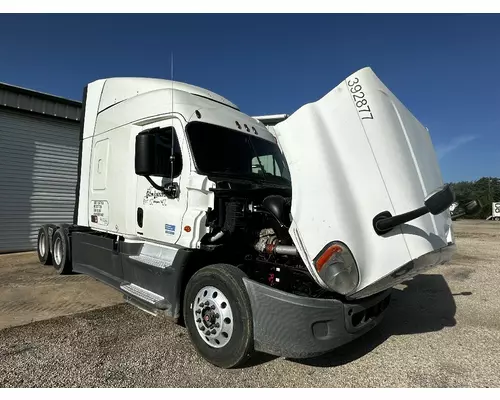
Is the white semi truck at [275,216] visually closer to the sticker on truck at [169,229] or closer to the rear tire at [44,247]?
the sticker on truck at [169,229]

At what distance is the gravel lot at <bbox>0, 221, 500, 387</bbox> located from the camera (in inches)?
122

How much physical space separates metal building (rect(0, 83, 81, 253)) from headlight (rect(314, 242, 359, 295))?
10.5 metres

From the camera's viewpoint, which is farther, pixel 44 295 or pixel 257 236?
pixel 44 295

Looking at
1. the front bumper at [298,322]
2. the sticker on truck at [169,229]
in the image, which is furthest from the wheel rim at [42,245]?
the front bumper at [298,322]

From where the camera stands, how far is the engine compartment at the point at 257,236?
3287 mm

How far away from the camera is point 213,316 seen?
334 centimetres

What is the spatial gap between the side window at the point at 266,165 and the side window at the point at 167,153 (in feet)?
3.27

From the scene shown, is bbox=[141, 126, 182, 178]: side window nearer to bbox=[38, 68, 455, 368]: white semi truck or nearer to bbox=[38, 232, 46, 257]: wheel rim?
bbox=[38, 68, 455, 368]: white semi truck

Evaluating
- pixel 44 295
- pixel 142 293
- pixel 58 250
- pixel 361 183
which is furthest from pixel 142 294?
pixel 58 250

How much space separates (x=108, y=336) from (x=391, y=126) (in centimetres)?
375

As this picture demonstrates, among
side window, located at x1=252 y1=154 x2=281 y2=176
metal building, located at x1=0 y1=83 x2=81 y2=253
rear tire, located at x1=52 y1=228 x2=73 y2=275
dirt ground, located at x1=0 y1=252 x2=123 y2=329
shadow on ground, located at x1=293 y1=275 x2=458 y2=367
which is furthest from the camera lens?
metal building, located at x1=0 y1=83 x2=81 y2=253

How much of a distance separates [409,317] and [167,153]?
3.99m

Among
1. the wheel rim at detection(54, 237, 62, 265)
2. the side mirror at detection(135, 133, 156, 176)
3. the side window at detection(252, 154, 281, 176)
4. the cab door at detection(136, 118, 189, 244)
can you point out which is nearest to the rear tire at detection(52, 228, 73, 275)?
the wheel rim at detection(54, 237, 62, 265)

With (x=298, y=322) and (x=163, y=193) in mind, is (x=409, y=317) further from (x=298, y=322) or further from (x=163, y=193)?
(x=163, y=193)
